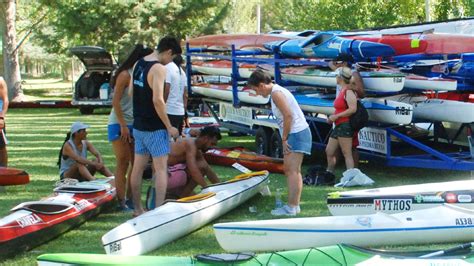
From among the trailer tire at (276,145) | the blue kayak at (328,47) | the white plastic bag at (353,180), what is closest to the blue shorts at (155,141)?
the white plastic bag at (353,180)

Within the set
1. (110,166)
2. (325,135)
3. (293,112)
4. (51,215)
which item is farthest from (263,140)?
(51,215)

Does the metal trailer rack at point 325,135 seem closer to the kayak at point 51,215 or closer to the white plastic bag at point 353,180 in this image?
the white plastic bag at point 353,180

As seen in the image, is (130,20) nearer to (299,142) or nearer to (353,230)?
(299,142)

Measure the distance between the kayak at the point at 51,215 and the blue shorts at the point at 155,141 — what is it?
3.07 ft

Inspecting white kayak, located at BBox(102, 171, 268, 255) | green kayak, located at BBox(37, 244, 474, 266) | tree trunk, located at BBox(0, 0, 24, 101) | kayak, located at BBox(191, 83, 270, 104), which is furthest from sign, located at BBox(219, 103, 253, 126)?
tree trunk, located at BBox(0, 0, 24, 101)

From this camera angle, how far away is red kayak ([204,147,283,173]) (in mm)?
11791

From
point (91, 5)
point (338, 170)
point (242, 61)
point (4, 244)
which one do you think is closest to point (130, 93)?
point (4, 244)

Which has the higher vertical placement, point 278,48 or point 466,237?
point 278,48

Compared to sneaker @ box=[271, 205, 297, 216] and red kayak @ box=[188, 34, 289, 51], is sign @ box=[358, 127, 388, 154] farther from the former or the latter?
sneaker @ box=[271, 205, 297, 216]

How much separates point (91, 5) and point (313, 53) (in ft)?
76.3

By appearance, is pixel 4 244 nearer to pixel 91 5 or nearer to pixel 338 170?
pixel 338 170

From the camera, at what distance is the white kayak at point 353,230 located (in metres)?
6.82

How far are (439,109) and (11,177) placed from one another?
5835 millimetres

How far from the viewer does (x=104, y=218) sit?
8500 millimetres
